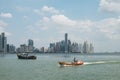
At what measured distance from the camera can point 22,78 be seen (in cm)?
5659

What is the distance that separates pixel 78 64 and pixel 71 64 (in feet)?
10.6

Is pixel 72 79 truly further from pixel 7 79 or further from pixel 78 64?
pixel 78 64

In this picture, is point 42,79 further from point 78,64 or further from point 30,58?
point 30,58

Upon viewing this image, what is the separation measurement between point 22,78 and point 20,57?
113 meters

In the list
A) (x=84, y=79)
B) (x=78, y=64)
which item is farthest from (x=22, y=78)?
(x=78, y=64)

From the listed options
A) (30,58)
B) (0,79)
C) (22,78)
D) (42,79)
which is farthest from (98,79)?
(30,58)

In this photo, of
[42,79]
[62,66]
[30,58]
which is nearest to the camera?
[42,79]

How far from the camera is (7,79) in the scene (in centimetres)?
5512

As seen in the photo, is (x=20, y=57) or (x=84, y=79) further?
(x=20, y=57)

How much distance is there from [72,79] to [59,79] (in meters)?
2.38

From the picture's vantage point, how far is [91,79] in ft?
180

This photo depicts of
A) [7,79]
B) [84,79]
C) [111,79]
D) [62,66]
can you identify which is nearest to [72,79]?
[84,79]

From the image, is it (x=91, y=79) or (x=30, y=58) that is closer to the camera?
(x=91, y=79)

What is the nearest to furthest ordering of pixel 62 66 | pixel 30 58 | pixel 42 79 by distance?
pixel 42 79
pixel 62 66
pixel 30 58
